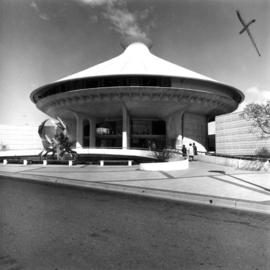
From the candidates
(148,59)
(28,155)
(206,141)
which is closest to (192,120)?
(206,141)

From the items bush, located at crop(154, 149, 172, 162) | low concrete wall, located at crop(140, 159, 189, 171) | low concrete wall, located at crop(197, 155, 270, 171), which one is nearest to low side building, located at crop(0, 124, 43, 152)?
bush, located at crop(154, 149, 172, 162)

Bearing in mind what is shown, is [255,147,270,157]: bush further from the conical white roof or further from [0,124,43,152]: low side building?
[0,124,43,152]: low side building

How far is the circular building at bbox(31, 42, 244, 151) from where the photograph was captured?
34375mm

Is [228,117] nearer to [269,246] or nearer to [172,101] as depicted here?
[172,101]

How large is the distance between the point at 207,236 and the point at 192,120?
1527 inches

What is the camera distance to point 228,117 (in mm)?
31734

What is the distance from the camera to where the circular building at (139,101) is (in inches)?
1353

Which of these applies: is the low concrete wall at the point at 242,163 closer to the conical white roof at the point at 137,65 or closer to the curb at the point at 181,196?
the curb at the point at 181,196

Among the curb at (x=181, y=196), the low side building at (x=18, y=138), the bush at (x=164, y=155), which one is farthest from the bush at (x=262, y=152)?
the low side building at (x=18, y=138)

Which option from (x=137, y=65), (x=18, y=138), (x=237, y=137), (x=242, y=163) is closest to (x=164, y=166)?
(x=242, y=163)

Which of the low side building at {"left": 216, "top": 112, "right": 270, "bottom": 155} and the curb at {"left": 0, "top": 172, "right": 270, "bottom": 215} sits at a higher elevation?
the low side building at {"left": 216, "top": 112, "right": 270, "bottom": 155}

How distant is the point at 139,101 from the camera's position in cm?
3553

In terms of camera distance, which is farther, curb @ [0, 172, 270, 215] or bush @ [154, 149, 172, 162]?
bush @ [154, 149, 172, 162]

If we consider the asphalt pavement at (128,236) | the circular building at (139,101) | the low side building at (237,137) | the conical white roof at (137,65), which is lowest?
the asphalt pavement at (128,236)
